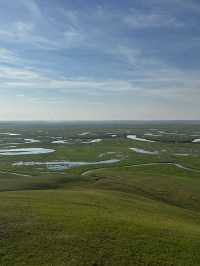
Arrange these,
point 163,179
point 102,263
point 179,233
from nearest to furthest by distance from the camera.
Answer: point 102,263, point 179,233, point 163,179

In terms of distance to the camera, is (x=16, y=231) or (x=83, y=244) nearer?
(x=83, y=244)

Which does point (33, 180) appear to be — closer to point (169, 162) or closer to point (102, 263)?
point (102, 263)

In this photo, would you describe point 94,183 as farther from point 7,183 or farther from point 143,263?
point 143,263

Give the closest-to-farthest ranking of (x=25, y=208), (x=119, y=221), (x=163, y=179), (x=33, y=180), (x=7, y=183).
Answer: (x=119, y=221), (x=25, y=208), (x=7, y=183), (x=33, y=180), (x=163, y=179)

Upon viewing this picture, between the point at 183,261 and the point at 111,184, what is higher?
the point at 183,261

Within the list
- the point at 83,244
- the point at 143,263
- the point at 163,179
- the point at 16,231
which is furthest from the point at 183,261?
the point at 163,179

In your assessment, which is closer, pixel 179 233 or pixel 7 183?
pixel 179 233

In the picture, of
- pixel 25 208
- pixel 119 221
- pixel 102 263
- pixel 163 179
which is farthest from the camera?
pixel 163 179

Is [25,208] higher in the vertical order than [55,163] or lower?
higher

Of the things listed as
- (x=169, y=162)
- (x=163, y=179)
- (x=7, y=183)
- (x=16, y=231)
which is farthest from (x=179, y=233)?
(x=169, y=162)
